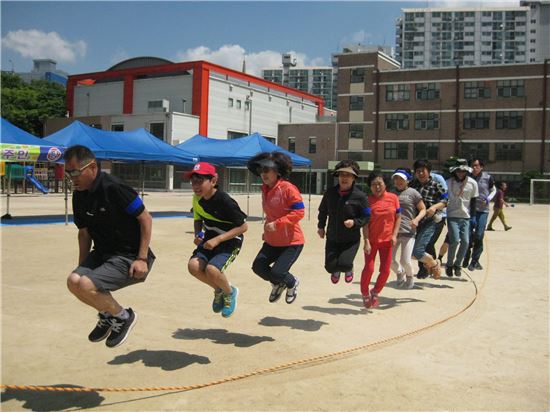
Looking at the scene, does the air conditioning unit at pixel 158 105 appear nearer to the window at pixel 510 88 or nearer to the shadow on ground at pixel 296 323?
the window at pixel 510 88

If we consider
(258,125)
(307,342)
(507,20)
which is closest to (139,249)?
(307,342)

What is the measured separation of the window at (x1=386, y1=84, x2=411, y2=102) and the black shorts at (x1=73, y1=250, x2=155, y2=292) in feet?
185

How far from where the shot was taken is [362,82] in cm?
5956

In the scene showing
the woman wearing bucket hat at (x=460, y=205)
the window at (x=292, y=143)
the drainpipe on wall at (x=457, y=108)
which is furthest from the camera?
the window at (x=292, y=143)

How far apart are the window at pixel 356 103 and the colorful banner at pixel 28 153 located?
4671 centimetres

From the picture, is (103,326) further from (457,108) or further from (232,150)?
(457,108)

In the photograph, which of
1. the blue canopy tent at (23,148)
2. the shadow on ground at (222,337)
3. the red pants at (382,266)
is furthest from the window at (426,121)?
the shadow on ground at (222,337)

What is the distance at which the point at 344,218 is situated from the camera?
6.16 metres

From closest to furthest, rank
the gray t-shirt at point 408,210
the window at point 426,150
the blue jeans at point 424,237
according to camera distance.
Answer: the gray t-shirt at point 408,210, the blue jeans at point 424,237, the window at point 426,150

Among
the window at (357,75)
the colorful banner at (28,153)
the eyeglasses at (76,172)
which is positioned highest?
the window at (357,75)

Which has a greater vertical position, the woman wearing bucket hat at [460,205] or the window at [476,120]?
the window at [476,120]

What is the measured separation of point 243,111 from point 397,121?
695 inches

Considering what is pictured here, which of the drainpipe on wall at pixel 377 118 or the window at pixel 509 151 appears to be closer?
the window at pixel 509 151

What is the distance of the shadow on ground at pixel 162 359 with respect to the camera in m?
4.59
